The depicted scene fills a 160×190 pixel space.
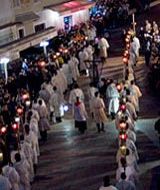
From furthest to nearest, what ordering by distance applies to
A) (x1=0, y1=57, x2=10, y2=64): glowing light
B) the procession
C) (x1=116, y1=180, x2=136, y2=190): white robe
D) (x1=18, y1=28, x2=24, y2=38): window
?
(x1=18, y1=28, x2=24, y2=38): window, (x1=0, y1=57, x2=10, y2=64): glowing light, the procession, (x1=116, y1=180, x2=136, y2=190): white robe

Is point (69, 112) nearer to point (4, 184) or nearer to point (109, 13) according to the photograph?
point (4, 184)

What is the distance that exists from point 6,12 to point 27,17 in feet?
6.82

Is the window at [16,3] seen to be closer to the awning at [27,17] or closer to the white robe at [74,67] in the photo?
the awning at [27,17]

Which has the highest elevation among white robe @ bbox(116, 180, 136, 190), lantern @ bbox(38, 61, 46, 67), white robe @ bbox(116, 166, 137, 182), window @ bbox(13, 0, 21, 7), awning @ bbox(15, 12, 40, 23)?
window @ bbox(13, 0, 21, 7)

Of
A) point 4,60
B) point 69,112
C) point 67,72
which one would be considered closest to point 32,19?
point 67,72

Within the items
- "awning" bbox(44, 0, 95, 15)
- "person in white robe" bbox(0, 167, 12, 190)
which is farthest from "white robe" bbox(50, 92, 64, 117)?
"awning" bbox(44, 0, 95, 15)

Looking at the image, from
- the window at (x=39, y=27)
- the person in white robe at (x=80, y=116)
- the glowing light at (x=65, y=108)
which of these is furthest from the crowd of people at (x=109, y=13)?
the person in white robe at (x=80, y=116)

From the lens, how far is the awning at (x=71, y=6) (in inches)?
1470

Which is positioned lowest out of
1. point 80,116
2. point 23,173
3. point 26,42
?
point 23,173

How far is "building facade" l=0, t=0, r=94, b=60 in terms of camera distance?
2891 centimetres

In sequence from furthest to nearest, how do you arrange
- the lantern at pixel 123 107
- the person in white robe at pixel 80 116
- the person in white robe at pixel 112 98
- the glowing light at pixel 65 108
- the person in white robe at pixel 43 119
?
the glowing light at pixel 65 108
the person in white robe at pixel 112 98
the person in white robe at pixel 80 116
the person in white robe at pixel 43 119
the lantern at pixel 123 107

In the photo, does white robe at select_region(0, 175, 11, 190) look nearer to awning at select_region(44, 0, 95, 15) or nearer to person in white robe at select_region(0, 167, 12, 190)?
person in white robe at select_region(0, 167, 12, 190)

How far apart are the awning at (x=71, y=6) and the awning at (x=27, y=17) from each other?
244 cm

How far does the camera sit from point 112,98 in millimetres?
23328
